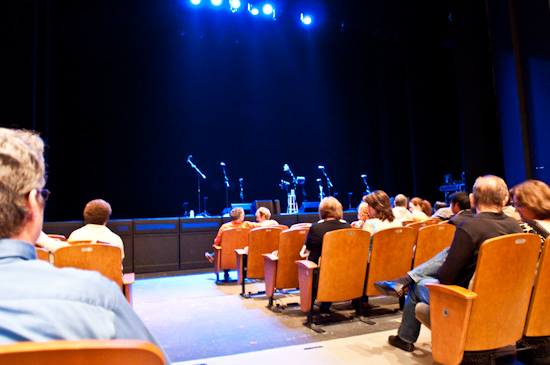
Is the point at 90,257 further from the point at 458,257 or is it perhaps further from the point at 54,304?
the point at 458,257

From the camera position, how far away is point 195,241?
21.4 ft

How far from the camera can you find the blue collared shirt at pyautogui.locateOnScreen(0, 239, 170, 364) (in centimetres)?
66

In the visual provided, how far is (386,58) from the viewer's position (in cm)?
1167

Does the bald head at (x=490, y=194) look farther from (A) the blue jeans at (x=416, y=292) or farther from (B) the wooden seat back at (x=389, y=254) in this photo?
(B) the wooden seat back at (x=389, y=254)

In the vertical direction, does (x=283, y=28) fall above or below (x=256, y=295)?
above

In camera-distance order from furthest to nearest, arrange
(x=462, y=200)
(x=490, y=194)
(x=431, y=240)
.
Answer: (x=462, y=200)
(x=431, y=240)
(x=490, y=194)

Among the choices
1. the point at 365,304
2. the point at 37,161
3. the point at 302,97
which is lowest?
the point at 365,304

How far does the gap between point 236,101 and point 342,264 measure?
8.33 meters

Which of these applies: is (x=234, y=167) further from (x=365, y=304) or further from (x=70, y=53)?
(x=365, y=304)

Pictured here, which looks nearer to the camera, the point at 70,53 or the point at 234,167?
the point at 70,53

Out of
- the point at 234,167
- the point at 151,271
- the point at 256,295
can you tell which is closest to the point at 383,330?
the point at 256,295

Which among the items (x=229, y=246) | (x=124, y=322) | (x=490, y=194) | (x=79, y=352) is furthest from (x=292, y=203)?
(x=79, y=352)

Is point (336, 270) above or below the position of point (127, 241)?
below

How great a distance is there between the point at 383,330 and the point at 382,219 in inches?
43.9
